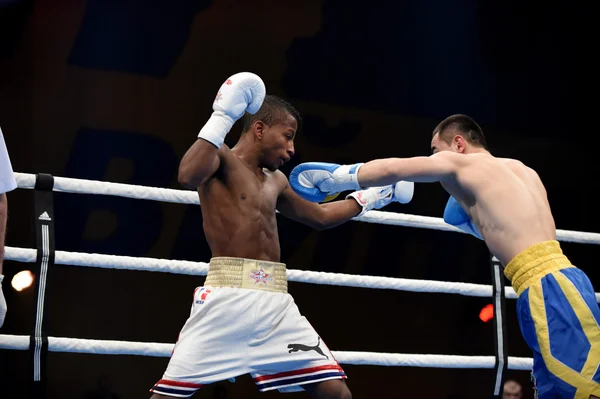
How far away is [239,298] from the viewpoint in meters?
2.18

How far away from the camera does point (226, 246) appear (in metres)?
2.25

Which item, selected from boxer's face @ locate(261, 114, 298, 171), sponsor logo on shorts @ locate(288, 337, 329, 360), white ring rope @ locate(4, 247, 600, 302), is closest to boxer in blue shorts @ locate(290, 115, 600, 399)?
boxer's face @ locate(261, 114, 298, 171)

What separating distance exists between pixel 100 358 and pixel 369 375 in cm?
216

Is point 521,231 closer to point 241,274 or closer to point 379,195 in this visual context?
point 379,195

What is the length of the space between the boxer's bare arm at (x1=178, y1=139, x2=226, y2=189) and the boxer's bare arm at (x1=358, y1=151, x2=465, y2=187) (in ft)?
1.58

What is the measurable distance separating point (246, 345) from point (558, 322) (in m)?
0.88

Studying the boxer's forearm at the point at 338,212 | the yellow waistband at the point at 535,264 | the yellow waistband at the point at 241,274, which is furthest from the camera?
the boxer's forearm at the point at 338,212

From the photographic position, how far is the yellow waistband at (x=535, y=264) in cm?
210

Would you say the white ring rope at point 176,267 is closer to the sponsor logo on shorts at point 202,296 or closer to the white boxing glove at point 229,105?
the sponsor logo on shorts at point 202,296

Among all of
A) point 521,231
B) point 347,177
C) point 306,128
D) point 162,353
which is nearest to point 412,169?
point 347,177

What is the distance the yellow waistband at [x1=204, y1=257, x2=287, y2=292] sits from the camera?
2.21 meters

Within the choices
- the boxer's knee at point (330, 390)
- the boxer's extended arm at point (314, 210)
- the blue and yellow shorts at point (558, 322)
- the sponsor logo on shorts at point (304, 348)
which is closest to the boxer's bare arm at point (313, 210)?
the boxer's extended arm at point (314, 210)

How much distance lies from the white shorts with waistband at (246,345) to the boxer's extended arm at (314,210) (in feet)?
1.18

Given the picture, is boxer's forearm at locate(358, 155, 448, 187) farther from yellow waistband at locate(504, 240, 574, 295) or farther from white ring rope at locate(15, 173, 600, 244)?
white ring rope at locate(15, 173, 600, 244)
